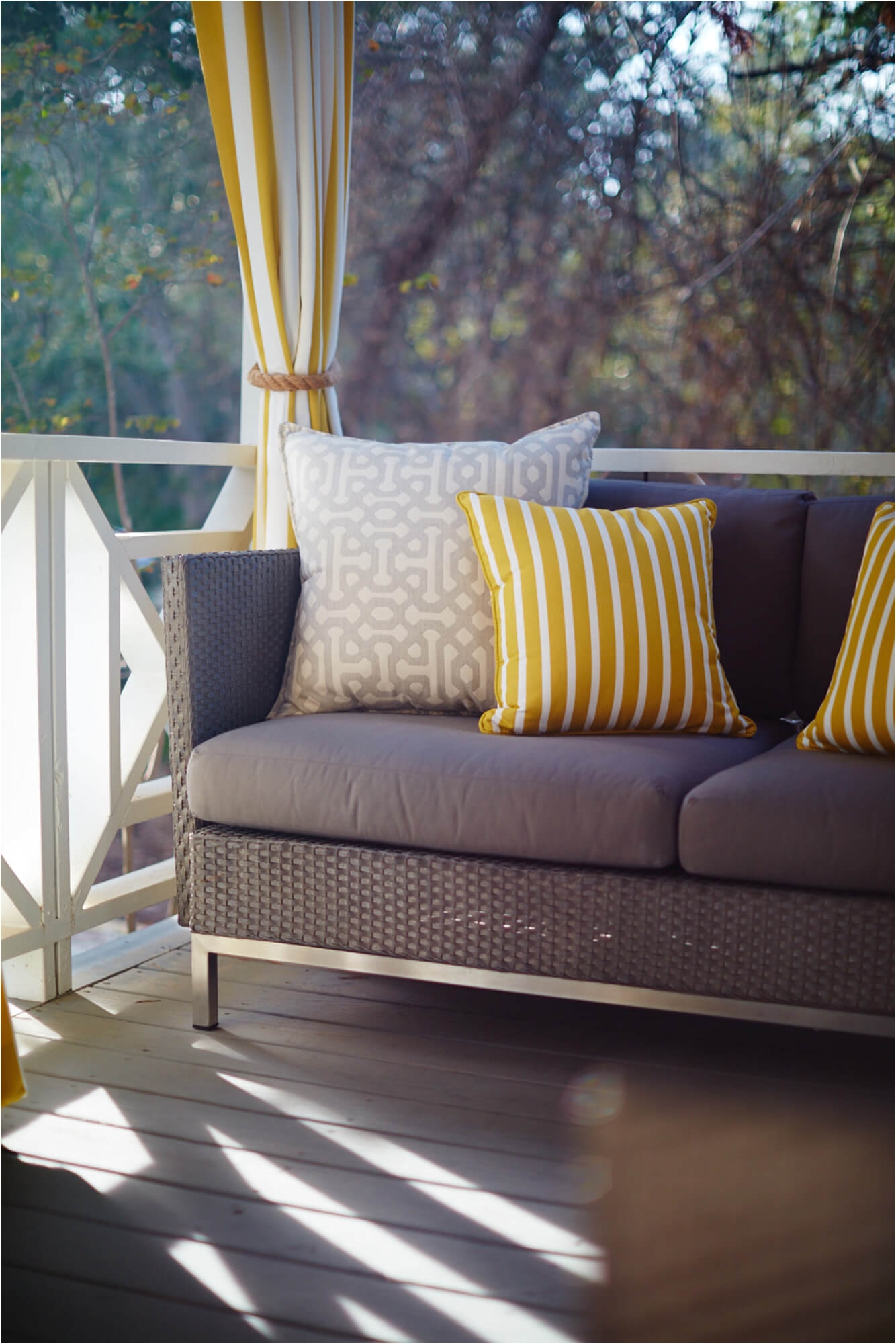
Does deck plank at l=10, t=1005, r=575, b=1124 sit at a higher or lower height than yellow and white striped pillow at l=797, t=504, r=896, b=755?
lower

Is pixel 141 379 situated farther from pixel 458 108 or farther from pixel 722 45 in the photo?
pixel 722 45

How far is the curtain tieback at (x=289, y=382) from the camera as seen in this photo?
264cm

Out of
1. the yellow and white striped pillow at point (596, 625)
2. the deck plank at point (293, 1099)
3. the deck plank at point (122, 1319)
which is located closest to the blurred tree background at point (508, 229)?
the yellow and white striped pillow at point (596, 625)

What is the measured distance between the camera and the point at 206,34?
2.55 m

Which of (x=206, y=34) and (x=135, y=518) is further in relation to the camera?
(x=135, y=518)

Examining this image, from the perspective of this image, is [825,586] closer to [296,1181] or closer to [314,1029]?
[314,1029]

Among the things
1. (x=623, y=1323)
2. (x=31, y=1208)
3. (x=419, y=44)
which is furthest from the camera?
(x=419, y=44)

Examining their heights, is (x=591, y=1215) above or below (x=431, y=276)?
below

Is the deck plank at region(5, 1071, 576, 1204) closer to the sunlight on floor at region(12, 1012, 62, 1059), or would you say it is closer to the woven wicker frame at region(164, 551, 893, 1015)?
the sunlight on floor at region(12, 1012, 62, 1059)

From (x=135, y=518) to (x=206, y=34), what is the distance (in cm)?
330

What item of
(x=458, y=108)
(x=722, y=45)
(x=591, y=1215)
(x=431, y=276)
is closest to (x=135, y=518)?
(x=431, y=276)

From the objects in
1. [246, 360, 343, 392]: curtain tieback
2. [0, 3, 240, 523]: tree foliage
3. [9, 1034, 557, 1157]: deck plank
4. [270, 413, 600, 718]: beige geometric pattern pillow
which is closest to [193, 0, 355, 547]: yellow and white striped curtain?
[246, 360, 343, 392]: curtain tieback

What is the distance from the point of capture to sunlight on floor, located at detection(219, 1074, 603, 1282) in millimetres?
1342

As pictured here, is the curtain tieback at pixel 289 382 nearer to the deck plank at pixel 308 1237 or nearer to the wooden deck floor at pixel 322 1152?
the wooden deck floor at pixel 322 1152
